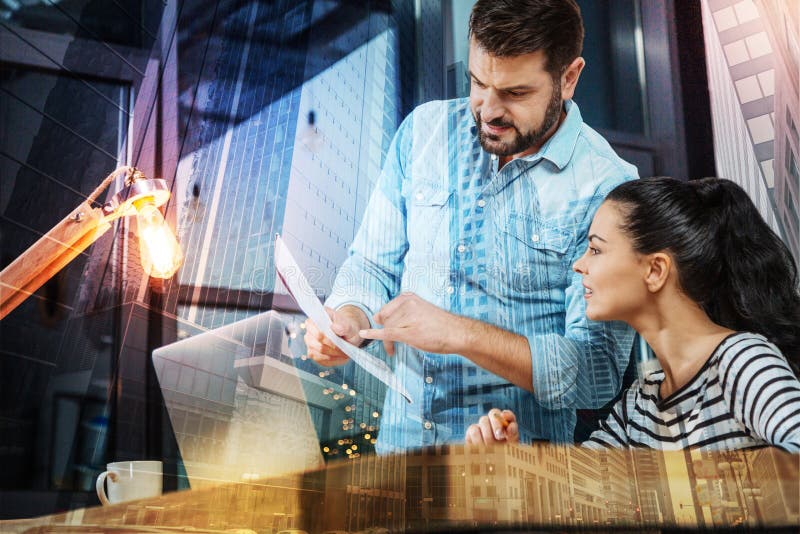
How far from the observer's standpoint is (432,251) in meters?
1.52

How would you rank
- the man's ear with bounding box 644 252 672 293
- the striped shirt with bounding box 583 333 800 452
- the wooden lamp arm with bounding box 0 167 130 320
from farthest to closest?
the wooden lamp arm with bounding box 0 167 130 320, the man's ear with bounding box 644 252 672 293, the striped shirt with bounding box 583 333 800 452

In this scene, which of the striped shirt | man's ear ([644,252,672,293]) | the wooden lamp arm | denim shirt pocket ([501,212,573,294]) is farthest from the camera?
the wooden lamp arm

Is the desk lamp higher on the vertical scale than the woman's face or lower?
higher

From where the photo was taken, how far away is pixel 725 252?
123 centimetres

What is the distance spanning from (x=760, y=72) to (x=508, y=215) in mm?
583

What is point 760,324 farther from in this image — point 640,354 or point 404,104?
point 404,104

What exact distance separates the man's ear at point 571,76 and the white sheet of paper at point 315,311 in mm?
745

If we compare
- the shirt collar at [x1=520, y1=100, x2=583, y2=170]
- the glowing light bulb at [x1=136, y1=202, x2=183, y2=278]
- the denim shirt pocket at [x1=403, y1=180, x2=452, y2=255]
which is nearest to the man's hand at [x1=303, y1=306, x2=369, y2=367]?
the denim shirt pocket at [x1=403, y1=180, x2=452, y2=255]

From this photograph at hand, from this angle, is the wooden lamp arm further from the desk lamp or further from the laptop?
the laptop

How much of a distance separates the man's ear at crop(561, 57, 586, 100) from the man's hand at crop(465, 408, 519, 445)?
72cm

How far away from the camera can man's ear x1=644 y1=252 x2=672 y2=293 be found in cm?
125

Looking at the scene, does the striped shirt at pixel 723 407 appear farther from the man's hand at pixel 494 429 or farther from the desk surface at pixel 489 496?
the man's hand at pixel 494 429

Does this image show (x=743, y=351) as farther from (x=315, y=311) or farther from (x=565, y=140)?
(x=315, y=311)

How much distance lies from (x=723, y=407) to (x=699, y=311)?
0.59 feet
